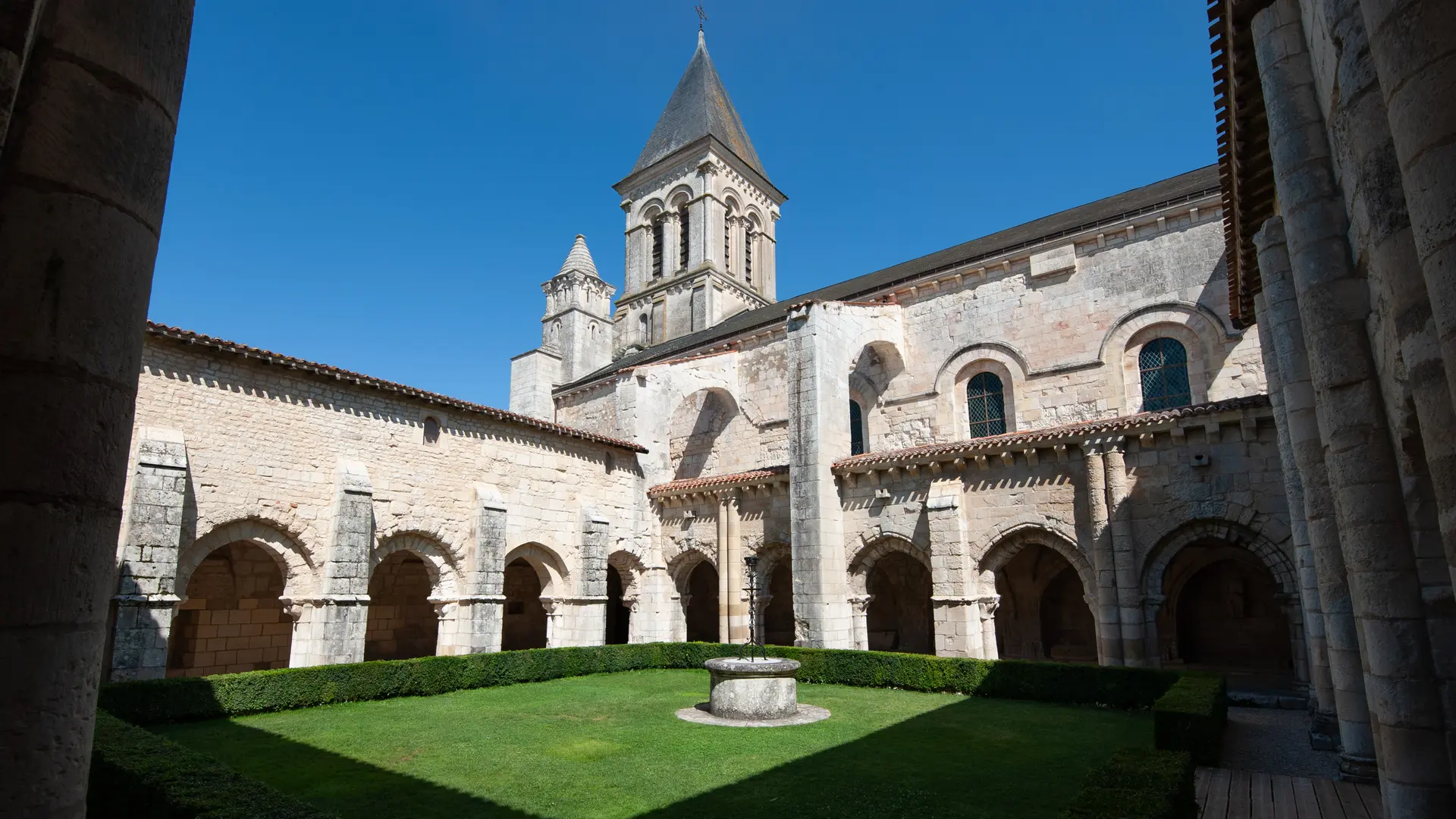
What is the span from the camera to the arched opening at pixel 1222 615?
17.1 m

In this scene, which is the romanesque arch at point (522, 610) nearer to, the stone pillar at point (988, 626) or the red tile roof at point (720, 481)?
the red tile roof at point (720, 481)

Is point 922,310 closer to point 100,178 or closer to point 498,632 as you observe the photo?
point 498,632

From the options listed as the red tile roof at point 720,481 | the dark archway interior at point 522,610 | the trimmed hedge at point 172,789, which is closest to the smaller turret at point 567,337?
the dark archway interior at point 522,610

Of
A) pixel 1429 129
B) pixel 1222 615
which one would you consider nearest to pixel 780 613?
pixel 1222 615

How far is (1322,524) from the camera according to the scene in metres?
6.62

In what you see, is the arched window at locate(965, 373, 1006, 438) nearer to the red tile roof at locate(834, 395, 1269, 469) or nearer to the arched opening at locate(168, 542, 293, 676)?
the red tile roof at locate(834, 395, 1269, 469)

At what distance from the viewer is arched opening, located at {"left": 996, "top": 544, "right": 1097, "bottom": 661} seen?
18734 millimetres

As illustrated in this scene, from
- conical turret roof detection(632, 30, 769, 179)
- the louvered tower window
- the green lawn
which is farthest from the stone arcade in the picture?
conical turret roof detection(632, 30, 769, 179)

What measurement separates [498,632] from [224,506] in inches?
225

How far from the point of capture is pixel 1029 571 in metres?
19.0

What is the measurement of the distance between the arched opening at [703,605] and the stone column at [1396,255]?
21.4 meters

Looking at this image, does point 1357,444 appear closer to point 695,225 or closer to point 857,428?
point 857,428

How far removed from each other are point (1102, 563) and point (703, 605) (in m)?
13.7

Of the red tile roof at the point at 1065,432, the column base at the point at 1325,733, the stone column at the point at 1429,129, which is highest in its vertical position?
the red tile roof at the point at 1065,432
